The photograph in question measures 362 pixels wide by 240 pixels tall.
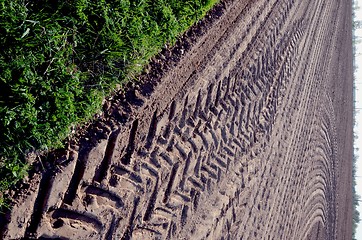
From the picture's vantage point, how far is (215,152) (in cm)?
460

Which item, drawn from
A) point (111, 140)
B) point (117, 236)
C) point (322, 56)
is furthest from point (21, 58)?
A: point (322, 56)

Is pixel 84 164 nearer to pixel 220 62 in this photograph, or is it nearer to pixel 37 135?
pixel 37 135

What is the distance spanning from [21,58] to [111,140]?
3.15ft

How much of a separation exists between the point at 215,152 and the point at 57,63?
92.5 inches

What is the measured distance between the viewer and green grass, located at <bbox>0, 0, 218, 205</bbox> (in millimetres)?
2396

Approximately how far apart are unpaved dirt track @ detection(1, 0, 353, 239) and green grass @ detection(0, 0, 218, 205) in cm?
24

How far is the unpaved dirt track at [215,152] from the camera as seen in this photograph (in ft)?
9.85

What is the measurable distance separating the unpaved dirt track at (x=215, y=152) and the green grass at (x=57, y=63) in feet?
0.79

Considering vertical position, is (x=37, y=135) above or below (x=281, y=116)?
below

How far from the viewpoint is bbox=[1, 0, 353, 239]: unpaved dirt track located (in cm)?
300

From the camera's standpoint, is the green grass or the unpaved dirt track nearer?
the green grass

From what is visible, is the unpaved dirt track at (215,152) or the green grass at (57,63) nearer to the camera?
the green grass at (57,63)

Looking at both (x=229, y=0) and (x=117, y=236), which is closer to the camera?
(x=117, y=236)

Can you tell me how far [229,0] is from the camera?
4.84m
